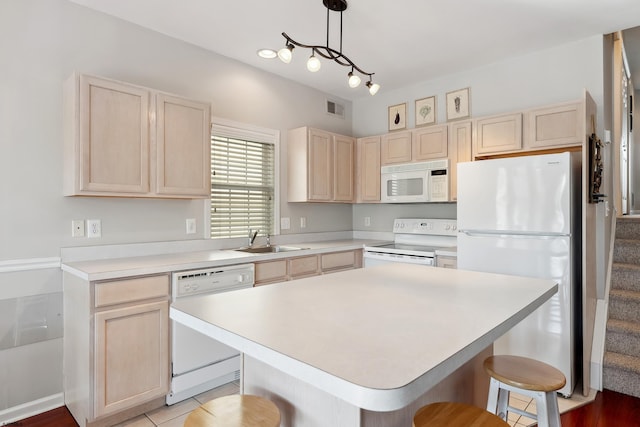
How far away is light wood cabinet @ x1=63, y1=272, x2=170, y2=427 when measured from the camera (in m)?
2.09

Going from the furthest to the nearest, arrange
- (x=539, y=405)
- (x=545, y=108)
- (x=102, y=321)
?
(x=545, y=108) < (x=102, y=321) < (x=539, y=405)

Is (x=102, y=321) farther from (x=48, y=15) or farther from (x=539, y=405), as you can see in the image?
(x=539, y=405)

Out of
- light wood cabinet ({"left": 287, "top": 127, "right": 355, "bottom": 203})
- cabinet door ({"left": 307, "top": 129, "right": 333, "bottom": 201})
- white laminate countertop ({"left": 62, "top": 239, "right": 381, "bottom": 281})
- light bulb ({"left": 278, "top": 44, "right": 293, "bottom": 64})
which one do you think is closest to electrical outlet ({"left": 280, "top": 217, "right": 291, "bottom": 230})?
light wood cabinet ({"left": 287, "top": 127, "right": 355, "bottom": 203})

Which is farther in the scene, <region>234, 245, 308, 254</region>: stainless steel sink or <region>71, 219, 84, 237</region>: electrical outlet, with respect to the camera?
<region>234, 245, 308, 254</region>: stainless steel sink

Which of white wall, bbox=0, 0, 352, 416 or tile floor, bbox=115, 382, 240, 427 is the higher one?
white wall, bbox=0, 0, 352, 416

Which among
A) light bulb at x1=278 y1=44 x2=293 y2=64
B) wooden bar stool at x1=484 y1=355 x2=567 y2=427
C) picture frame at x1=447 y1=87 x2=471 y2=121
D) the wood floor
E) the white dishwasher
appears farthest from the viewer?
picture frame at x1=447 y1=87 x2=471 y2=121

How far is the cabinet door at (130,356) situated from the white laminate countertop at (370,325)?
105 centimetres

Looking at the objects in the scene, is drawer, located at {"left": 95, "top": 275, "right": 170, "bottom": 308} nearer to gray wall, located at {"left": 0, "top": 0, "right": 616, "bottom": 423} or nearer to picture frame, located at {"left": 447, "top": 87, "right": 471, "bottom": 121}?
gray wall, located at {"left": 0, "top": 0, "right": 616, "bottom": 423}

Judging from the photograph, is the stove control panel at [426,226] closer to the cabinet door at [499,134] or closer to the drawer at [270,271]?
the cabinet door at [499,134]

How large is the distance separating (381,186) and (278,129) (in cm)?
126

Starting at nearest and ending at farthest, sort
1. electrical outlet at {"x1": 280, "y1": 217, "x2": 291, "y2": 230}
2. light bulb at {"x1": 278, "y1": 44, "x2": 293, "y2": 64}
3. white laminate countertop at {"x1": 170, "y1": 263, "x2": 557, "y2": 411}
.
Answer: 1. white laminate countertop at {"x1": 170, "y1": 263, "x2": 557, "y2": 411}
2. light bulb at {"x1": 278, "y1": 44, "x2": 293, "y2": 64}
3. electrical outlet at {"x1": 280, "y1": 217, "x2": 291, "y2": 230}

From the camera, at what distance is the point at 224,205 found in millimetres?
3375

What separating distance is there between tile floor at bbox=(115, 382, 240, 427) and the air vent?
316 cm

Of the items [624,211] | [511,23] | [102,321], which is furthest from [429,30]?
[624,211]
